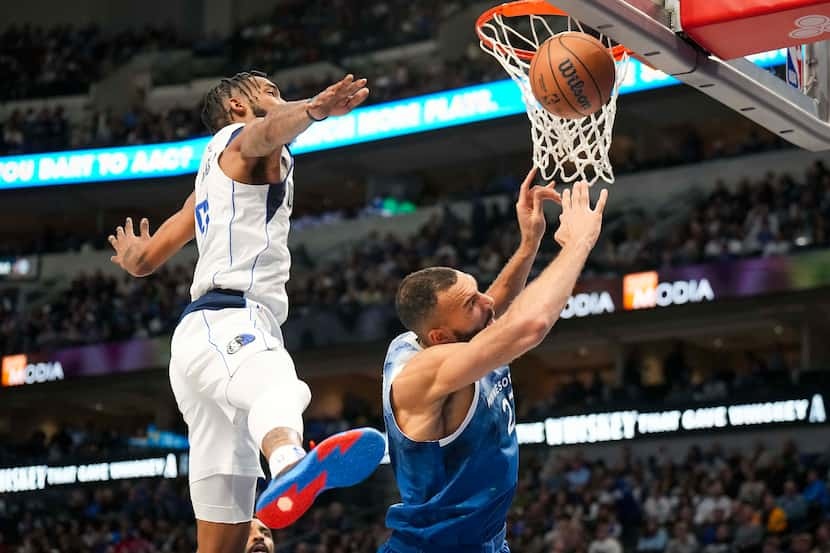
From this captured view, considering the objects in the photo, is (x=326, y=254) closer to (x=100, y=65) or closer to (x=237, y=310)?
(x=100, y=65)

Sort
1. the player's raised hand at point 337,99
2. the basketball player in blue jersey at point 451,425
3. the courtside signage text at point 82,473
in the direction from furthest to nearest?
the courtside signage text at point 82,473, the basketball player in blue jersey at point 451,425, the player's raised hand at point 337,99

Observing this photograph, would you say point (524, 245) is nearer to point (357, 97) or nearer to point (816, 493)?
point (357, 97)

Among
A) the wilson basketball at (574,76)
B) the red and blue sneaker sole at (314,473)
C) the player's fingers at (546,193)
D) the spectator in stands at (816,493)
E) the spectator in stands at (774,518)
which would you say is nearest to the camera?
the red and blue sneaker sole at (314,473)

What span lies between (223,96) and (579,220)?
60.5 inches

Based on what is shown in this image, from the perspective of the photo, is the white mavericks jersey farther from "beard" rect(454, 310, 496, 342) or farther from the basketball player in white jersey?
"beard" rect(454, 310, 496, 342)

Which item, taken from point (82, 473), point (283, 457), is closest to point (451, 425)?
point (283, 457)

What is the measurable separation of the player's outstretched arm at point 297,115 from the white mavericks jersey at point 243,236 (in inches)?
8.9

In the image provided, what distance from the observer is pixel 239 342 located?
13.9 ft

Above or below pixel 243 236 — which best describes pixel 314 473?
below

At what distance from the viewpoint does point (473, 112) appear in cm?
2373

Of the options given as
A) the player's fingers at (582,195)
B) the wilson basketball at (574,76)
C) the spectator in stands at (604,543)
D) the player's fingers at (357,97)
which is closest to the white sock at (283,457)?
the player's fingers at (357,97)

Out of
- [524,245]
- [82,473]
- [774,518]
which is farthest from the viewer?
[82,473]

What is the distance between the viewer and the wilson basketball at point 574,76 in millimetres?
5531

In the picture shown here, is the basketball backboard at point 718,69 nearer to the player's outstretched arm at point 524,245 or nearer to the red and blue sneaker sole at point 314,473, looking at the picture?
the player's outstretched arm at point 524,245
